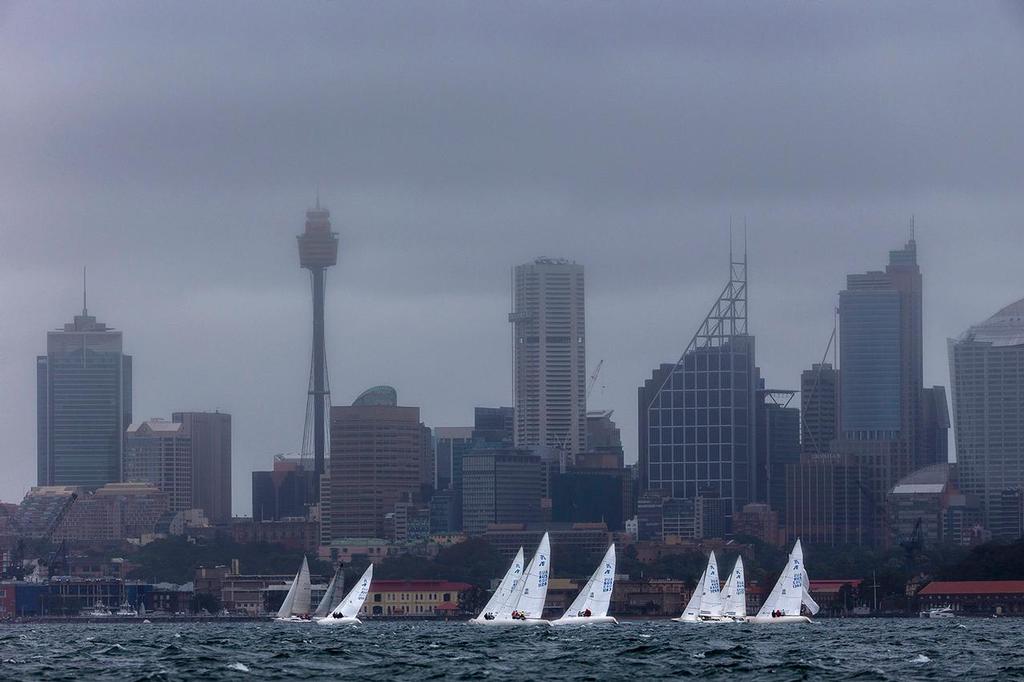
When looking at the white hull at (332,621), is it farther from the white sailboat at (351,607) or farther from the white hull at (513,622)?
the white hull at (513,622)

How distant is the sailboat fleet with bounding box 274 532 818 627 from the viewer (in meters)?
141

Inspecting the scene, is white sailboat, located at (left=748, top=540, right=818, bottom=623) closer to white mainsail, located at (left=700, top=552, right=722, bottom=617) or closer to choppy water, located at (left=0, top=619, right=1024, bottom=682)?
white mainsail, located at (left=700, top=552, right=722, bottom=617)

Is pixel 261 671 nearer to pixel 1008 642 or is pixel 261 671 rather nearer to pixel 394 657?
pixel 394 657

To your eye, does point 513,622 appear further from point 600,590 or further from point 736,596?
point 736,596

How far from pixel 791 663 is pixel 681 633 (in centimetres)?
4684

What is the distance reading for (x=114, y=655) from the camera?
99938mm

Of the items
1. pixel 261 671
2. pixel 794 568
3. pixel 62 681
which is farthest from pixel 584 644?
pixel 794 568

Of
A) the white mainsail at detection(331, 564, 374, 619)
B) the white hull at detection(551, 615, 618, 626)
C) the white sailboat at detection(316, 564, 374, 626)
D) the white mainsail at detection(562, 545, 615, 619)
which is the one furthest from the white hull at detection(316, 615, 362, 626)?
the white hull at detection(551, 615, 618, 626)

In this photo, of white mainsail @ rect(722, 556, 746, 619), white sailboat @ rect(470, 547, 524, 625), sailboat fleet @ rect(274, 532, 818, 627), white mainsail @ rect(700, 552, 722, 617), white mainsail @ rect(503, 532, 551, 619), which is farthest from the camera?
white mainsail @ rect(722, 556, 746, 619)

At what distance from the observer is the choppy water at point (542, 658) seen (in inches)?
3219

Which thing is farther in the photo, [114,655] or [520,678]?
[114,655]

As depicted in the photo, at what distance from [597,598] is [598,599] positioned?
0.27 ft

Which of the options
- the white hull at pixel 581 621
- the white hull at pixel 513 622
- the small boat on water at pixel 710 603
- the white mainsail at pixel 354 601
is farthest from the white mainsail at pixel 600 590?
the white mainsail at pixel 354 601

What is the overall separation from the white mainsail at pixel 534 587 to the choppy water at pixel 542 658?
1192 centimetres
